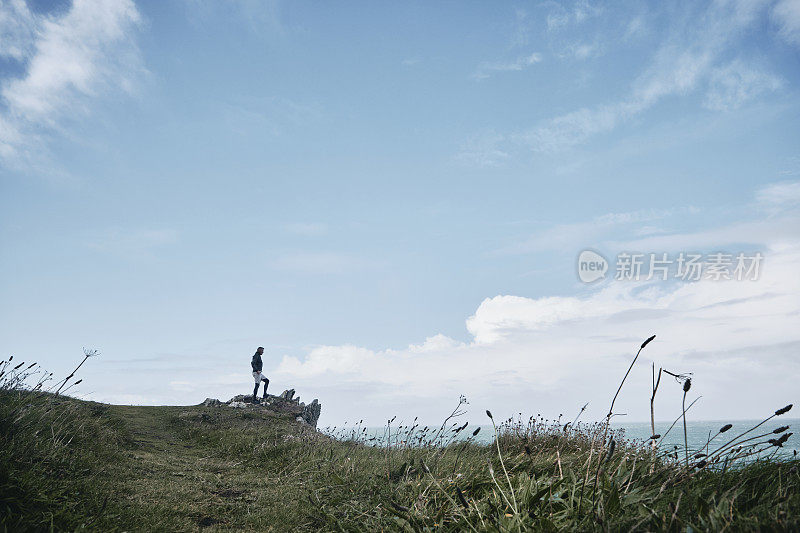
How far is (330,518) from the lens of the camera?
5.44 metres

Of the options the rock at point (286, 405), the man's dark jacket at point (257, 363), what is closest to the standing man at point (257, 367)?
the man's dark jacket at point (257, 363)

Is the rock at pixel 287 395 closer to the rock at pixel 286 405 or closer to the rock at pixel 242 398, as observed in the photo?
the rock at pixel 286 405

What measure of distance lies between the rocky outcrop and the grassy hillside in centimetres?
1128

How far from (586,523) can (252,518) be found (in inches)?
170

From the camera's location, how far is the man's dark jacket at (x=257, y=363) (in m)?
22.4

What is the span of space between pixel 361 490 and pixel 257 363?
58.5ft

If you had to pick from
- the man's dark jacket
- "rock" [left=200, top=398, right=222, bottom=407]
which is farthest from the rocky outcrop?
the man's dark jacket

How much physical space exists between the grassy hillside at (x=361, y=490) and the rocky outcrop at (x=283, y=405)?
11.3 meters

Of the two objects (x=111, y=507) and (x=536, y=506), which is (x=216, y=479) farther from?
(x=536, y=506)

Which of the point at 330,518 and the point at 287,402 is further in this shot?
the point at 287,402

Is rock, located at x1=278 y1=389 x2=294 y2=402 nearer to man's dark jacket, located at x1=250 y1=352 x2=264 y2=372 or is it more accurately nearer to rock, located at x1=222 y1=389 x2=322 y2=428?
rock, located at x1=222 y1=389 x2=322 y2=428

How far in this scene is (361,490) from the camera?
5.99 meters

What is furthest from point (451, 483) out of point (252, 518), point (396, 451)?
point (396, 451)

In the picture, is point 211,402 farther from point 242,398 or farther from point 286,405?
point 286,405
